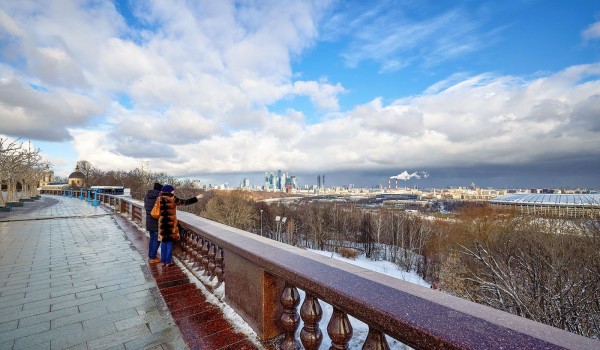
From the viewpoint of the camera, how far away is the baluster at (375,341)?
4.87 ft

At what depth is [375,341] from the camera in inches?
59.2

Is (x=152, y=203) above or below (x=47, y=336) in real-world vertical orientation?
above

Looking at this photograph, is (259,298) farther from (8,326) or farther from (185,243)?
(185,243)

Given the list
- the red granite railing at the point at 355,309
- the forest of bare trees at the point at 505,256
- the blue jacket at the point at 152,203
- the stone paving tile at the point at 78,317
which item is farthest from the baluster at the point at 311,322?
the forest of bare trees at the point at 505,256

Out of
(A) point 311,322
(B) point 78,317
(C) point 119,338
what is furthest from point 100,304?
(A) point 311,322

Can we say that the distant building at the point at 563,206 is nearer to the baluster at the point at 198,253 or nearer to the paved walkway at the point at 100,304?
the baluster at the point at 198,253

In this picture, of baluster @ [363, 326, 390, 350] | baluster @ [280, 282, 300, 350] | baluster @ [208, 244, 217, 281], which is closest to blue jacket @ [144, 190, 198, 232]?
baluster @ [208, 244, 217, 281]

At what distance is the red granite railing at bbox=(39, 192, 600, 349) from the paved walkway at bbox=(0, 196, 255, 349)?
1.42ft

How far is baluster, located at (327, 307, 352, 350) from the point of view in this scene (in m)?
1.70

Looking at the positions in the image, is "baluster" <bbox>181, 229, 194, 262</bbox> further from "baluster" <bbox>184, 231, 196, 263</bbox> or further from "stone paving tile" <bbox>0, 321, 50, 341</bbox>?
"stone paving tile" <bbox>0, 321, 50, 341</bbox>

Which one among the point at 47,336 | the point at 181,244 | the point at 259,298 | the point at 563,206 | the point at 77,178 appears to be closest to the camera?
the point at 259,298

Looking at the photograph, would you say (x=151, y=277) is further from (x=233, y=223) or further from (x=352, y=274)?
(x=233, y=223)

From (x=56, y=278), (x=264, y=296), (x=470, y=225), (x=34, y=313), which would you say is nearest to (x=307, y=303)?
(x=264, y=296)

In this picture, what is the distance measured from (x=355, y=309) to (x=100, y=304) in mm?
3637
